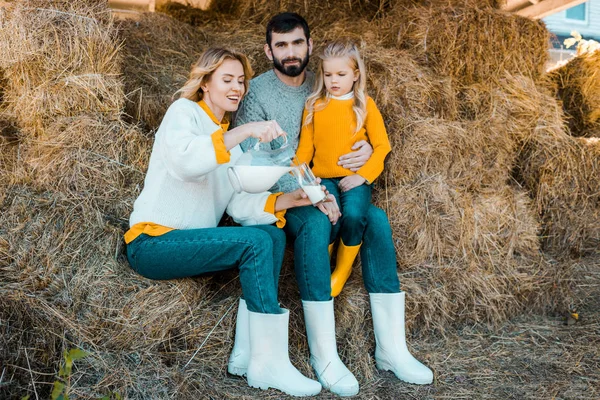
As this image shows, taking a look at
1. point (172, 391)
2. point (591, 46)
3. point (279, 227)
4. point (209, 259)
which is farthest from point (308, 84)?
point (591, 46)

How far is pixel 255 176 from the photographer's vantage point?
1.94 metres

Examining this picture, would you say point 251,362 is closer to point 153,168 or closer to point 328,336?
point 328,336

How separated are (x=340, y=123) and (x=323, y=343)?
93cm

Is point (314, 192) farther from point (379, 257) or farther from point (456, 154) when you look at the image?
point (456, 154)

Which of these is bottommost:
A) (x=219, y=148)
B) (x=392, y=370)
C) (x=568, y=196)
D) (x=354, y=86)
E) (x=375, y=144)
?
(x=392, y=370)

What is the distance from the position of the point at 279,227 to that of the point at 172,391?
0.70 metres

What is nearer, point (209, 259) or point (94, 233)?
Answer: point (209, 259)

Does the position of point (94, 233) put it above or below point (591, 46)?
below

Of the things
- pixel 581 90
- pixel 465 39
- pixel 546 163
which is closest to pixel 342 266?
pixel 546 163

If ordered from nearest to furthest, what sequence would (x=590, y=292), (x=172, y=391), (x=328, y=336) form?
(x=172, y=391) < (x=328, y=336) < (x=590, y=292)

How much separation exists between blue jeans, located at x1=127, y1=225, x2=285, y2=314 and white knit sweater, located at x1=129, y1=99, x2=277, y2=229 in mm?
87

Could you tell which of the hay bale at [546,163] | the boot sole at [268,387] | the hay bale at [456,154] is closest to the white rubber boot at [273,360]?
the boot sole at [268,387]

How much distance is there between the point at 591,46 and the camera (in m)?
4.06

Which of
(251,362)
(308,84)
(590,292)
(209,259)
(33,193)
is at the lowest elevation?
(590,292)
